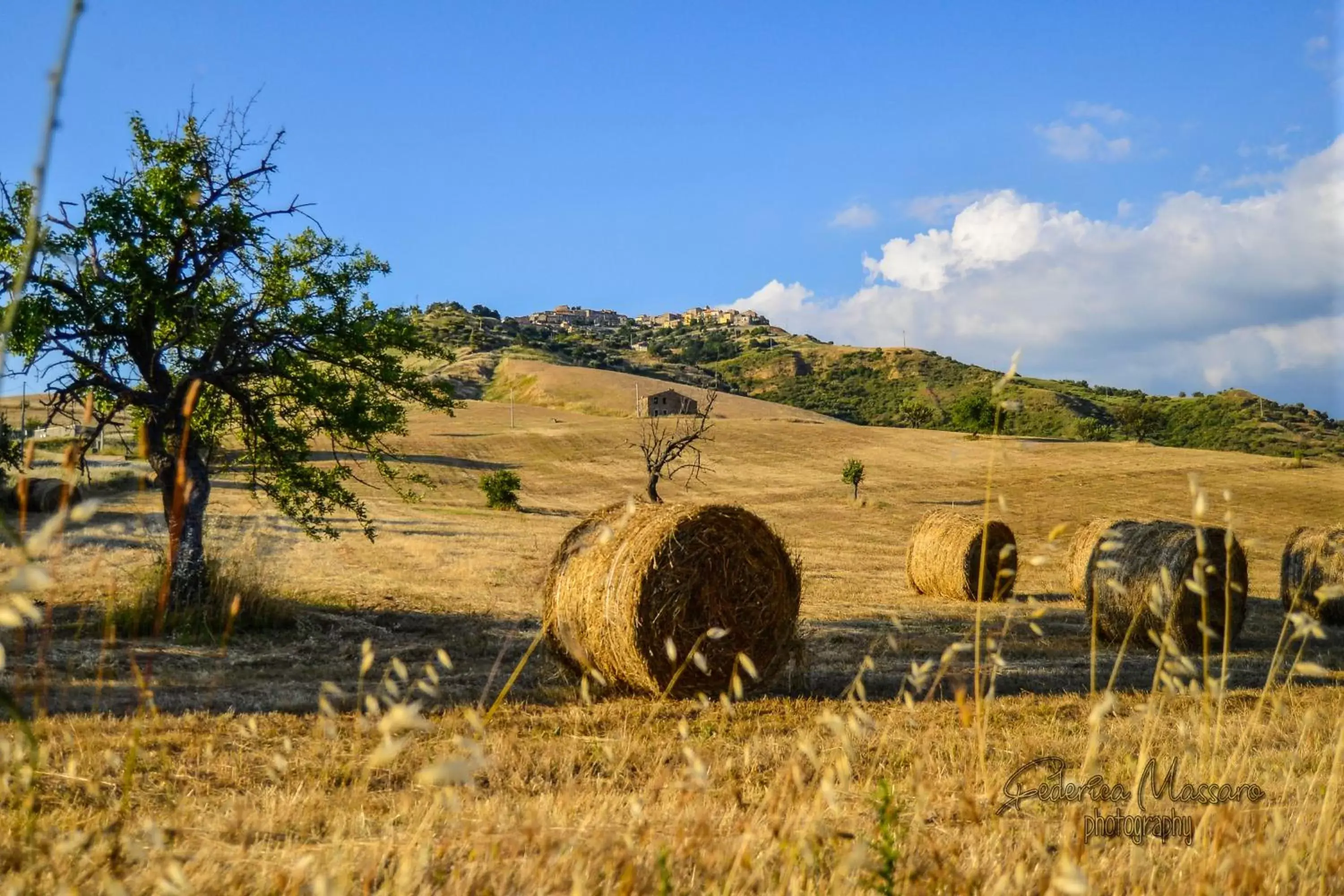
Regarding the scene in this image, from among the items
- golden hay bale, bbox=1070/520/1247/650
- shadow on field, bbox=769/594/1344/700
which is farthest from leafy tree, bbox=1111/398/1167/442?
golden hay bale, bbox=1070/520/1247/650

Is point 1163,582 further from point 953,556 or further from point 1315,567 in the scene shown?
point 953,556

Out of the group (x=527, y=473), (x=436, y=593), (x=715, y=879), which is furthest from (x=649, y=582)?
(x=527, y=473)

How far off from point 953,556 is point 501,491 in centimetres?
2653

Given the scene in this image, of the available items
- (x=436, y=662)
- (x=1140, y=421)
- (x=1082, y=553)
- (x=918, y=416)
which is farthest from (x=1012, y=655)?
(x=918, y=416)

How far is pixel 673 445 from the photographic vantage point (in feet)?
97.2

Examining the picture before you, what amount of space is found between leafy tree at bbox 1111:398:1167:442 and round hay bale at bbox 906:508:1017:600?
235 ft

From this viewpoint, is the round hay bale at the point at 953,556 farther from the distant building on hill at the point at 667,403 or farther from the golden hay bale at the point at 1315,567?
the distant building on hill at the point at 667,403

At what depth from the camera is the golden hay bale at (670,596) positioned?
847 centimetres

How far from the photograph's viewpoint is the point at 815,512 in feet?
145

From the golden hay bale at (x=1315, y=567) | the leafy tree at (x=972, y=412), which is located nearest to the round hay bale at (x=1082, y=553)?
the golden hay bale at (x=1315, y=567)

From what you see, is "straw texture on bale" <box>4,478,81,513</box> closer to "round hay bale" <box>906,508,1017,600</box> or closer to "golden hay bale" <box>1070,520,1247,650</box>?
"round hay bale" <box>906,508,1017,600</box>

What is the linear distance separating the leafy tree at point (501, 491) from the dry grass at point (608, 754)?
2380 cm

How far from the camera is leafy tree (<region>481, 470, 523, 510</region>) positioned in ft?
142

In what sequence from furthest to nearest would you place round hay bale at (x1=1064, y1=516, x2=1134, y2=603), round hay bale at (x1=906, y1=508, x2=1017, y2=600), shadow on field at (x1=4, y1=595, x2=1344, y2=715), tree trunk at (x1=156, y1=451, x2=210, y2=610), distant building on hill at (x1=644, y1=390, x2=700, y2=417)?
distant building on hill at (x1=644, y1=390, x2=700, y2=417) < round hay bale at (x1=906, y1=508, x2=1017, y2=600) < round hay bale at (x1=1064, y1=516, x2=1134, y2=603) < tree trunk at (x1=156, y1=451, x2=210, y2=610) < shadow on field at (x1=4, y1=595, x2=1344, y2=715)
